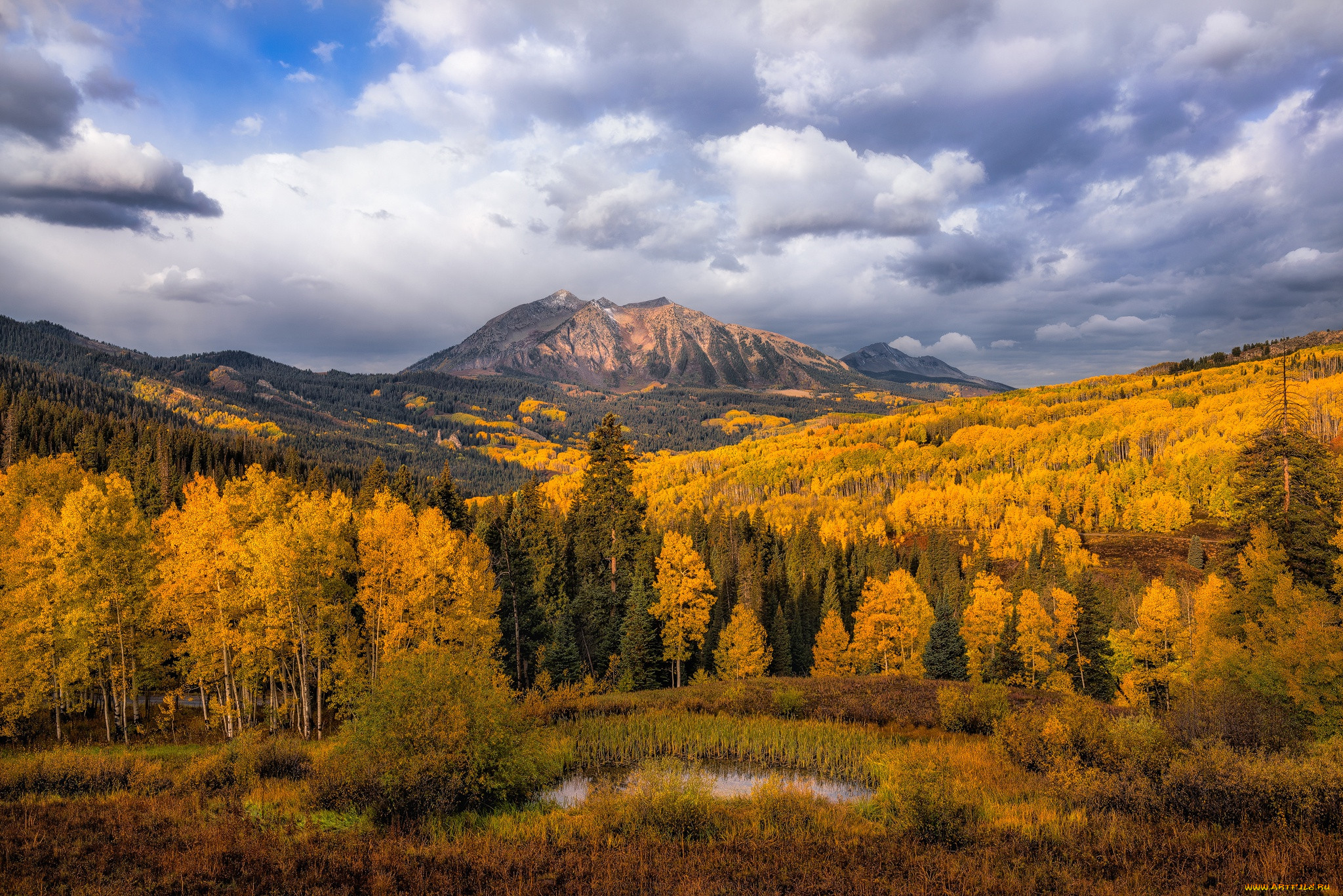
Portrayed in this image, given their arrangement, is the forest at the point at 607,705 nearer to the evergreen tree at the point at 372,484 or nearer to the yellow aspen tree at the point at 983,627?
the yellow aspen tree at the point at 983,627

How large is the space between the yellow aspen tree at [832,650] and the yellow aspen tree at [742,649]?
1256cm

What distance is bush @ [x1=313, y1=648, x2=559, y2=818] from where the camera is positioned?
51.5 ft

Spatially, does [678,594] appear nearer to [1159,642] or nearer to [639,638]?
[639,638]

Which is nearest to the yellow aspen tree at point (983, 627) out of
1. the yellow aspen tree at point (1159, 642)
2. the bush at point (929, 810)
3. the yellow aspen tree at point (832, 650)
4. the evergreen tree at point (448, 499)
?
the yellow aspen tree at point (1159, 642)

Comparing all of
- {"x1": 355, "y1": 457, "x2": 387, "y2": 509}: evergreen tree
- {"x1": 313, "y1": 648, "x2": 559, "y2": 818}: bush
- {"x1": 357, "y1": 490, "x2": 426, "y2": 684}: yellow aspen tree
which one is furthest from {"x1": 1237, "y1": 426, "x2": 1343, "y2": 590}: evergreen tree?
{"x1": 355, "y1": 457, "x2": 387, "y2": 509}: evergreen tree

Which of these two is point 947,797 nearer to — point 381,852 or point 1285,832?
point 1285,832

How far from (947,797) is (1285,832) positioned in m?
6.37

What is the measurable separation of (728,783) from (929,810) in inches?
388

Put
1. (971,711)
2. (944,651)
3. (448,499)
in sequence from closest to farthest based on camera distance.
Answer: (971,711)
(448,499)
(944,651)

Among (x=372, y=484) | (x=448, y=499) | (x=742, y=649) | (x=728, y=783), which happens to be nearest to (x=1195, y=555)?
(x=742, y=649)

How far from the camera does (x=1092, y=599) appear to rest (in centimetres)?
6150

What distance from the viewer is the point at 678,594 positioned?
43656mm

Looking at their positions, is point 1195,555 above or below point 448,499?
below

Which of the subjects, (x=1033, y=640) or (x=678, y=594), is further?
(x=1033, y=640)
